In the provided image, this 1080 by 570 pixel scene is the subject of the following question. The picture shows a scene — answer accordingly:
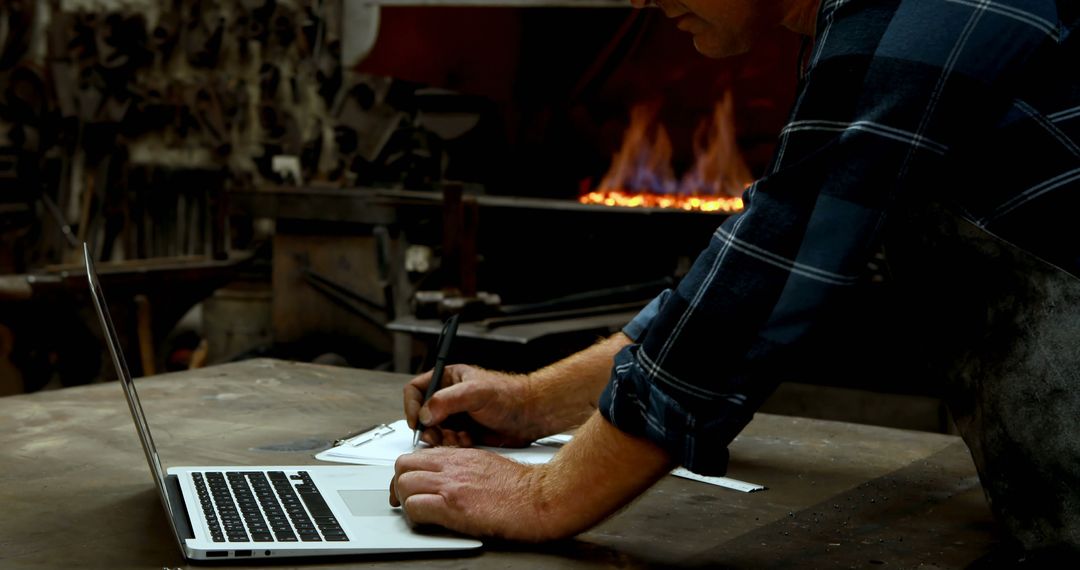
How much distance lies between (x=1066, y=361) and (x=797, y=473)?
526 millimetres

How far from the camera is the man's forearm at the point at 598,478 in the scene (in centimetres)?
109

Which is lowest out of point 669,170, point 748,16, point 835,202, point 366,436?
point 366,436

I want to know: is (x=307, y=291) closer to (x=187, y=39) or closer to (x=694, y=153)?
(x=694, y=153)

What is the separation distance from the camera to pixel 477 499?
44.4 inches

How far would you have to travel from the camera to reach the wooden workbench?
1096 millimetres

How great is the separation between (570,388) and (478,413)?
0.48 ft

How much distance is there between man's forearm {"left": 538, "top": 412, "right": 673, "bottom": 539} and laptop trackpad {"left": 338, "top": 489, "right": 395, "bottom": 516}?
18cm

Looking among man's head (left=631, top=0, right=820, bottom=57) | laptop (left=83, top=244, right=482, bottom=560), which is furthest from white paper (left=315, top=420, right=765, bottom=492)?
man's head (left=631, top=0, right=820, bottom=57)

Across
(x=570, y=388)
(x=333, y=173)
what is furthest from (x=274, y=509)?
(x=333, y=173)

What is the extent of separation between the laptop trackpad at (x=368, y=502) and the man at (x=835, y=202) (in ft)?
0.27

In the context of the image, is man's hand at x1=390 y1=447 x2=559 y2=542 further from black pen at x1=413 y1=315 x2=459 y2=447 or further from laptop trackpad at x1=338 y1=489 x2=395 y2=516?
black pen at x1=413 y1=315 x2=459 y2=447

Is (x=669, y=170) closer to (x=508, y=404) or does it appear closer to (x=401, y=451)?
(x=508, y=404)

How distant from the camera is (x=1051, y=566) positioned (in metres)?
1.04

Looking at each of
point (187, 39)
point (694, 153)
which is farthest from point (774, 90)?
point (187, 39)
